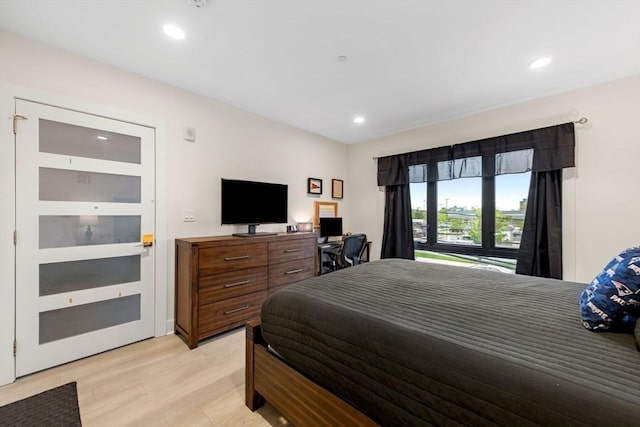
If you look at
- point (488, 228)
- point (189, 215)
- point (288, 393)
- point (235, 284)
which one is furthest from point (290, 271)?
point (488, 228)

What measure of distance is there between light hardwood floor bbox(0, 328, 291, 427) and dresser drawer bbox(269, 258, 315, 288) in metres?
0.80

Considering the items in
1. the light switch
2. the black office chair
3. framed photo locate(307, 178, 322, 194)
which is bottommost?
the black office chair

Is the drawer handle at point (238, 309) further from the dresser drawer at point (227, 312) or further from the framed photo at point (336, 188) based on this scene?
the framed photo at point (336, 188)

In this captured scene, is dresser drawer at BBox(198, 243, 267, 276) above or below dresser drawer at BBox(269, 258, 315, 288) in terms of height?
above

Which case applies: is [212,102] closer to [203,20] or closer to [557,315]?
[203,20]

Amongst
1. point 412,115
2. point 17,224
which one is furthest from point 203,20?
point 412,115

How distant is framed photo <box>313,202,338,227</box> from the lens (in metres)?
4.15

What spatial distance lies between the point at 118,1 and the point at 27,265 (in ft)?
6.52

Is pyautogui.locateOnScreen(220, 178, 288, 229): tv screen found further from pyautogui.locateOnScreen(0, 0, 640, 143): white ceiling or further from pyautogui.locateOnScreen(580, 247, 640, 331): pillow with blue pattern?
pyautogui.locateOnScreen(580, 247, 640, 331): pillow with blue pattern

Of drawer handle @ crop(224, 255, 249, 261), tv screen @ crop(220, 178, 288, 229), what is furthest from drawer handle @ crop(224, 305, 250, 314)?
tv screen @ crop(220, 178, 288, 229)

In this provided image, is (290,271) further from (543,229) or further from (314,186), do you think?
(543,229)

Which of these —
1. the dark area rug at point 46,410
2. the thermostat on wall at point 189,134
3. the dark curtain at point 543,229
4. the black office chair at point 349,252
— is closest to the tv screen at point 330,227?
the black office chair at point 349,252

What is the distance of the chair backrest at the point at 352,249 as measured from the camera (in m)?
3.49

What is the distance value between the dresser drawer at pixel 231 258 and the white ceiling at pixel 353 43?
167 centimetres
